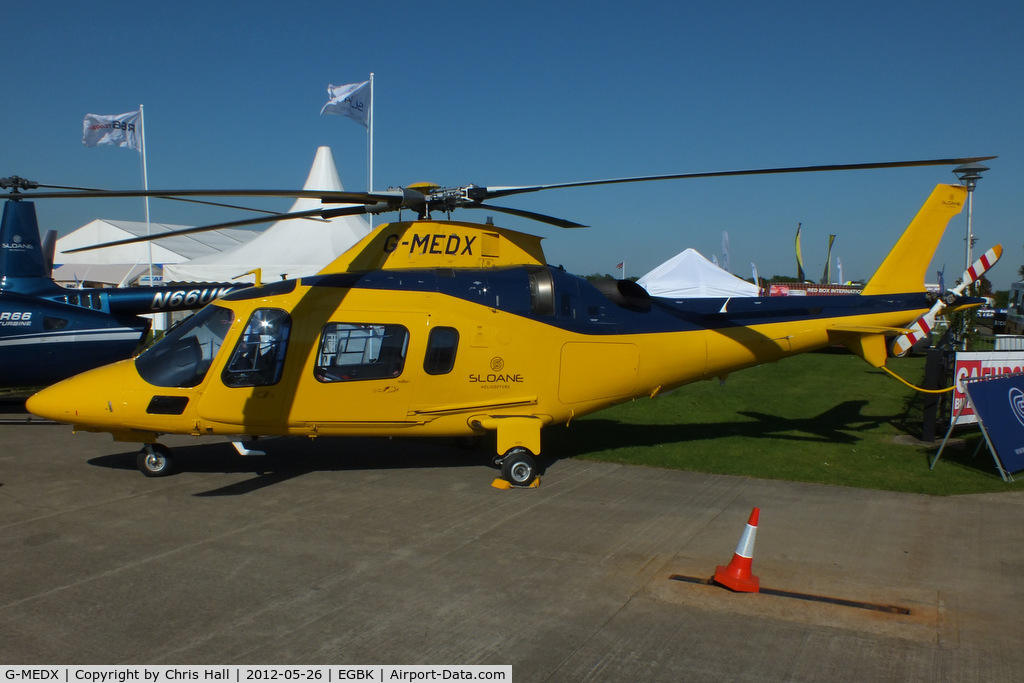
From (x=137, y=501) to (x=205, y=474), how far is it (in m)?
1.13

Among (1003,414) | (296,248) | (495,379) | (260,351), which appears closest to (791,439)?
(1003,414)

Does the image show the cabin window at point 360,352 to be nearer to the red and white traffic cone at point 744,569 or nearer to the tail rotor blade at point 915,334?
the red and white traffic cone at point 744,569

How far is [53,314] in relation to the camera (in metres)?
12.2

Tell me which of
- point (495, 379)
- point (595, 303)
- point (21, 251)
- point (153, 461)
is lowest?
point (153, 461)

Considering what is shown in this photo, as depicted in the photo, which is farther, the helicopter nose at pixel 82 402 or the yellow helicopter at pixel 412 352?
the yellow helicopter at pixel 412 352

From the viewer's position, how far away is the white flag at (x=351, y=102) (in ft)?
75.4

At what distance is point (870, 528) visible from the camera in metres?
6.68

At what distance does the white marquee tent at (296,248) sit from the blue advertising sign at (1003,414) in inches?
683

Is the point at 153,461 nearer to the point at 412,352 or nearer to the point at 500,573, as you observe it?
the point at 412,352

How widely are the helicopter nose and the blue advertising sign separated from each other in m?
9.97

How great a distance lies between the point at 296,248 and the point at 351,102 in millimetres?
5268

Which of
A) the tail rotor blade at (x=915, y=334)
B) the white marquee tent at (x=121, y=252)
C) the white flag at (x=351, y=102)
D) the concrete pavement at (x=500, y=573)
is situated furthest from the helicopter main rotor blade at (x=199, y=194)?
the white marquee tent at (x=121, y=252)

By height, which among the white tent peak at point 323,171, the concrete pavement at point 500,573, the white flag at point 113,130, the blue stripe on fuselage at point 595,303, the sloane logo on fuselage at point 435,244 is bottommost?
the concrete pavement at point 500,573

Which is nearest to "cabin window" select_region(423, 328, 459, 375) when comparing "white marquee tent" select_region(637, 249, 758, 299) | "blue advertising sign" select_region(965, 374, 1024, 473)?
"blue advertising sign" select_region(965, 374, 1024, 473)
